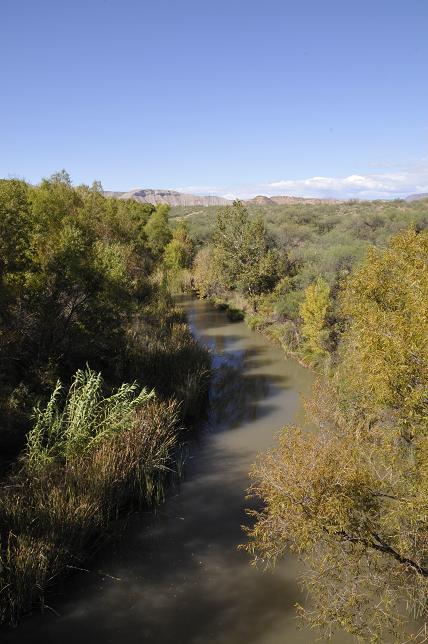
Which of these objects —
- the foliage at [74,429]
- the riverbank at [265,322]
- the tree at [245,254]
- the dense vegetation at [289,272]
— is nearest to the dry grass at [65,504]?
the foliage at [74,429]

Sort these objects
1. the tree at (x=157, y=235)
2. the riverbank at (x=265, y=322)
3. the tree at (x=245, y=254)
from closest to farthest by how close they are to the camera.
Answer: the riverbank at (x=265, y=322) → the tree at (x=245, y=254) → the tree at (x=157, y=235)

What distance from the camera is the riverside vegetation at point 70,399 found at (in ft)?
26.6

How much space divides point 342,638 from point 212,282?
30.9 metres

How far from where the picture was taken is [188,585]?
8.49 metres

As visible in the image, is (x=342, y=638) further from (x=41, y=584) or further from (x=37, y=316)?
(x=37, y=316)

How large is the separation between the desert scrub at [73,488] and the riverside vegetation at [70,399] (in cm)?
3

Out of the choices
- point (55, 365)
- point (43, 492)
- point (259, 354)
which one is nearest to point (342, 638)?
point (43, 492)

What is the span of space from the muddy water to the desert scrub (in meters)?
0.51

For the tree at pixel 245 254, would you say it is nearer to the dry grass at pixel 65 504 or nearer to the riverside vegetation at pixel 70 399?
the riverside vegetation at pixel 70 399

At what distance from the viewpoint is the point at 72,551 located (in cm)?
837

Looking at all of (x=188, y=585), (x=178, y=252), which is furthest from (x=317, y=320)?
(x=178, y=252)

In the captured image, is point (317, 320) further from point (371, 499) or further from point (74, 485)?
point (371, 499)

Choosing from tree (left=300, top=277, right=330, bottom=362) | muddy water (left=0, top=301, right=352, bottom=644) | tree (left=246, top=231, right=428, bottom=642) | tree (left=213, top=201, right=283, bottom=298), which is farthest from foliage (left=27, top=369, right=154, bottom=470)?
tree (left=213, top=201, right=283, bottom=298)

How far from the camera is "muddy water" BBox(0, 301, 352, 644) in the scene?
7.47 meters
